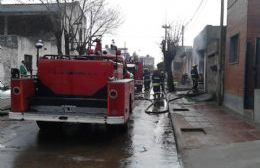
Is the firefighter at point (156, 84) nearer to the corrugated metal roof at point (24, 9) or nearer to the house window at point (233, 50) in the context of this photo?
the house window at point (233, 50)

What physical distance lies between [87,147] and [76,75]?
1.77 metres

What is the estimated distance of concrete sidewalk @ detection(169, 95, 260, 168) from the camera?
26.4 feet

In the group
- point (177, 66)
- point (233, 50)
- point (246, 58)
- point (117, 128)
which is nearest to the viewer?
point (117, 128)

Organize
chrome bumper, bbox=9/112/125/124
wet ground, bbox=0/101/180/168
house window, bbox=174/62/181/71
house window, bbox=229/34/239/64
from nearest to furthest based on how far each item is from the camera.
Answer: wet ground, bbox=0/101/180/168 → chrome bumper, bbox=9/112/125/124 → house window, bbox=229/34/239/64 → house window, bbox=174/62/181/71

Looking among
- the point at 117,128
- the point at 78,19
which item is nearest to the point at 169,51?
the point at 78,19

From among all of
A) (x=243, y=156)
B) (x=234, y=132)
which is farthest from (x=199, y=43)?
(x=243, y=156)

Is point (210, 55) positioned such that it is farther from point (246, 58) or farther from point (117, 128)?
point (117, 128)

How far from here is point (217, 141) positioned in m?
10.1

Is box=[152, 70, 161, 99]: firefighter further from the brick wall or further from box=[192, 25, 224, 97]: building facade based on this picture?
the brick wall

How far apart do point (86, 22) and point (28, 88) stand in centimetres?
2390

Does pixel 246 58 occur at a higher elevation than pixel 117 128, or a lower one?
higher

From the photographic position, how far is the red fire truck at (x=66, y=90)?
10.5 metres

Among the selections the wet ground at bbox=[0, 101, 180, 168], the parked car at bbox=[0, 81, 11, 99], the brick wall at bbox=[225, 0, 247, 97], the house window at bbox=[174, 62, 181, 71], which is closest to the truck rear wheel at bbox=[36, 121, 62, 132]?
the wet ground at bbox=[0, 101, 180, 168]

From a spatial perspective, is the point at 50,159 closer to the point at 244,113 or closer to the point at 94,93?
the point at 94,93
